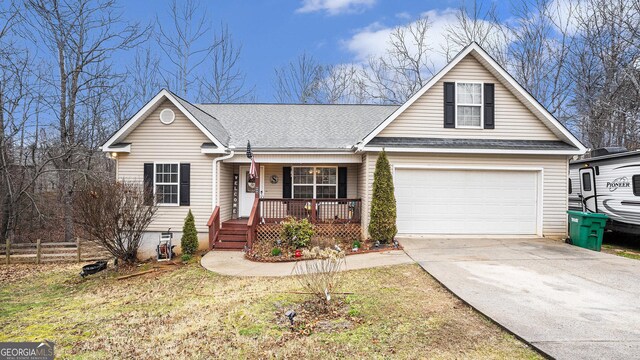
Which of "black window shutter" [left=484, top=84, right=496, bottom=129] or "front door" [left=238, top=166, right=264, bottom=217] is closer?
"black window shutter" [left=484, top=84, right=496, bottom=129]

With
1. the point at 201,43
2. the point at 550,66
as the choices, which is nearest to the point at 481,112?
the point at 550,66

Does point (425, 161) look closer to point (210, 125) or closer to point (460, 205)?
point (460, 205)

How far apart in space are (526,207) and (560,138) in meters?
2.64

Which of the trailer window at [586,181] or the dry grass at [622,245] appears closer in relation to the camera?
the dry grass at [622,245]

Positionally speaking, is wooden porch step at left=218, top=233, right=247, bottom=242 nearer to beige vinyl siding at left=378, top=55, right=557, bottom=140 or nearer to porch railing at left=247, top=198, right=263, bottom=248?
porch railing at left=247, top=198, right=263, bottom=248

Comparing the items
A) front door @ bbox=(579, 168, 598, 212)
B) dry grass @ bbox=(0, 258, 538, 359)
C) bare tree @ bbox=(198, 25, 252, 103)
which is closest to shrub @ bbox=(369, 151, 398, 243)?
dry grass @ bbox=(0, 258, 538, 359)

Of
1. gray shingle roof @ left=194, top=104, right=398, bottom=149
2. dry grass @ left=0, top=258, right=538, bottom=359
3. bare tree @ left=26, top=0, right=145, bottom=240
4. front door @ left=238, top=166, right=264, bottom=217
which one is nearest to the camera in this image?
dry grass @ left=0, top=258, right=538, bottom=359

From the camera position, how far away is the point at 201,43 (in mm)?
26281

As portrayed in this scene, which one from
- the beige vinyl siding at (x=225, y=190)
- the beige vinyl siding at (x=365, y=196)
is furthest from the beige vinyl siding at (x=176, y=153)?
the beige vinyl siding at (x=365, y=196)

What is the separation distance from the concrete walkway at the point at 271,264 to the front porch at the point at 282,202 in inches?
45.0

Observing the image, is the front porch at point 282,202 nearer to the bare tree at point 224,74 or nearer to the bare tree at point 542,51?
the bare tree at point 224,74

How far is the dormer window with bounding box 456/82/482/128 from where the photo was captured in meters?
11.0

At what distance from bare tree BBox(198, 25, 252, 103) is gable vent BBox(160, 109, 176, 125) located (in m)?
15.8

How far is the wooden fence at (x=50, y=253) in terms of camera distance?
493 inches
